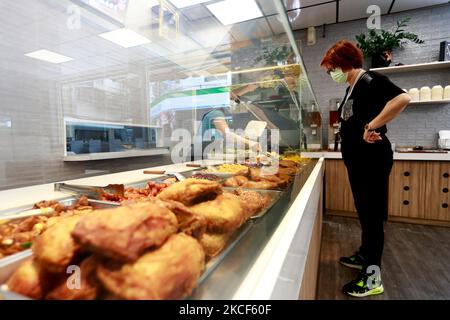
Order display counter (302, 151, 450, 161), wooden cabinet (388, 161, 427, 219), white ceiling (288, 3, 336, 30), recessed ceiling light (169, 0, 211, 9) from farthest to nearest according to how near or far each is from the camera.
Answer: white ceiling (288, 3, 336, 30) → wooden cabinet (388, 161, 427, 219) → display counter (302, 151, 450, 161) → recessed ceiling light (169, 0, 211, 9)

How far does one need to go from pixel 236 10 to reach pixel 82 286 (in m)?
1.76

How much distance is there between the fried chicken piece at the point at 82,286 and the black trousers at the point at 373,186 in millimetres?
1922

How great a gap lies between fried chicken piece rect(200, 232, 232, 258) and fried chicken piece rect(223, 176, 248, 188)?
19.7 inches

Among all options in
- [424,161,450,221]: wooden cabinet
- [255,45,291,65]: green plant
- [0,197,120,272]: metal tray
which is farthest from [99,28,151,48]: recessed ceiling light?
[424,161,450,221]: wooden cabinet

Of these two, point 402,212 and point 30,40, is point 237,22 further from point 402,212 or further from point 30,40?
point 402,212

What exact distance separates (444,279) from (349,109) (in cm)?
158

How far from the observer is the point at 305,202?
950 mm

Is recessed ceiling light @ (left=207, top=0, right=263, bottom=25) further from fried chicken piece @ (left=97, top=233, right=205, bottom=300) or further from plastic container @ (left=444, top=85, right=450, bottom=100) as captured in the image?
plastic container @ (left=444, top=85, right=450, bottom=100)

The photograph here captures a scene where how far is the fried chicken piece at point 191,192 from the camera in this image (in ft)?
1.89

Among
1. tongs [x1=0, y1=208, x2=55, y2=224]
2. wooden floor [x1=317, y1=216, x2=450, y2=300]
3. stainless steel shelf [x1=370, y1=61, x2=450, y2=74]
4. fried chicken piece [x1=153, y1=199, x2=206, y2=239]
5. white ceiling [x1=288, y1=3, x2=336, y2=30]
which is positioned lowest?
wooden floor [x1=317, y1=216, x2=450, y2=300]

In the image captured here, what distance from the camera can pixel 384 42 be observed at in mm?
4195

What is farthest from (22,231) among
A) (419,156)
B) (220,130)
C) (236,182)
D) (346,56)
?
(419,156)

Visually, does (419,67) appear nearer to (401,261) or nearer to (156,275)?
(401,261)

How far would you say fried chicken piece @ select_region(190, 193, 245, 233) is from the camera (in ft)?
1.68
